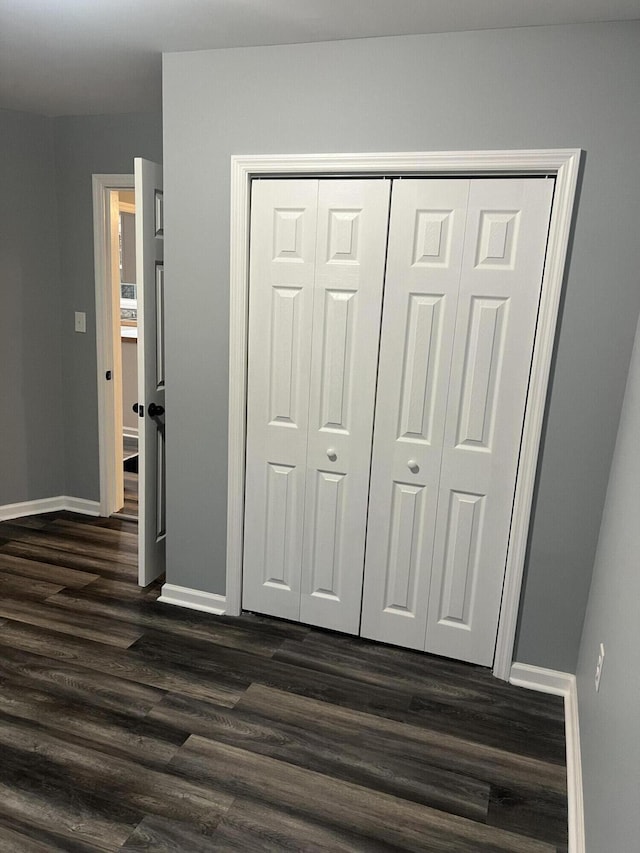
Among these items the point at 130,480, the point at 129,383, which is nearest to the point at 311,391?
the point at 130,480

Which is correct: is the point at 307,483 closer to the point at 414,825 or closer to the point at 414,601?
the point at 414,601

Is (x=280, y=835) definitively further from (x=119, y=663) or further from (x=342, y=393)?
(x=342, y=393)

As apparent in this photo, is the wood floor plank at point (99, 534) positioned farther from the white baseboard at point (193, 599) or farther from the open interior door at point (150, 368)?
the white baseboard at point (193, 599)

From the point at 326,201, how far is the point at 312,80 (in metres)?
0.45

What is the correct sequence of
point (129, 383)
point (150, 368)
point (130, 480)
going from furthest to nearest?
point (129, 383), point (130, 480), point (150, 368)

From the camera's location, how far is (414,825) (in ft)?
6.48

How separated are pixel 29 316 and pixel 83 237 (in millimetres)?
593

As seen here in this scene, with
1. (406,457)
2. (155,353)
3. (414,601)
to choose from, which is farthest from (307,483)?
(155,353)

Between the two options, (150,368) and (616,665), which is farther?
(150,368)

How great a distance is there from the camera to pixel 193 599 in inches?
125

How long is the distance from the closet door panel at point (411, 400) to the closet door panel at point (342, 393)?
0.18 feet

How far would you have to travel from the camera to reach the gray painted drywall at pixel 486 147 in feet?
7.36

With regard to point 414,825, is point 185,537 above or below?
above

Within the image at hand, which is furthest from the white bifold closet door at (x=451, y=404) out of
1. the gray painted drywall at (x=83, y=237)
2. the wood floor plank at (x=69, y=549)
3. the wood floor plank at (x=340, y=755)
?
the gray painted drywall at (x=83, y=237)
